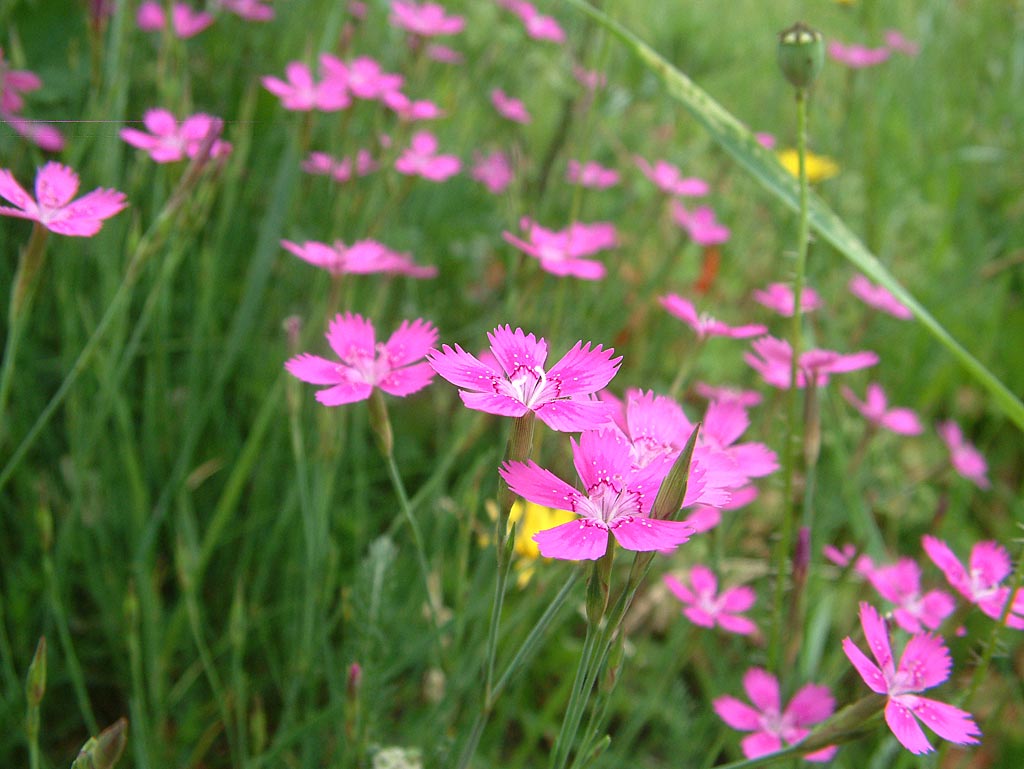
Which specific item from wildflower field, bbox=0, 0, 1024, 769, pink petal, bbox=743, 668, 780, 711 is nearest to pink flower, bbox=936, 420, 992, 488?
wildflower field, bbox=0, 0, 1024, 769

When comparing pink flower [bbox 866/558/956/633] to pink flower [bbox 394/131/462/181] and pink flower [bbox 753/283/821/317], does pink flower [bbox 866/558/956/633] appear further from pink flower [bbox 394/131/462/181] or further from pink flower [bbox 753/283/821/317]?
pink flower [bbox 394/131/462/181]

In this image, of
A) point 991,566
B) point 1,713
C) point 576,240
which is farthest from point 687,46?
point 1,713

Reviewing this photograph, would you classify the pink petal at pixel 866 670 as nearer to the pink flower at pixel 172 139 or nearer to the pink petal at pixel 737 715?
the pink petal at pixel 737 715

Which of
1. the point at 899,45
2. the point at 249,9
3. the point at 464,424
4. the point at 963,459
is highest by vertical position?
the point at 899,45

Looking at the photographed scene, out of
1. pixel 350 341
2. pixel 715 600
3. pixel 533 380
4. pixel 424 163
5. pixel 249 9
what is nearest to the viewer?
pixel 533 380

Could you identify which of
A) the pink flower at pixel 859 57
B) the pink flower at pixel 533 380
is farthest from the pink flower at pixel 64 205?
the pink flower at pixel 859 57

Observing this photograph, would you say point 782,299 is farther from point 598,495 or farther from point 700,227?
point 598,495

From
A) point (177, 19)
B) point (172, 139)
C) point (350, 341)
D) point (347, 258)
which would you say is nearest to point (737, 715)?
point (350, 341)
